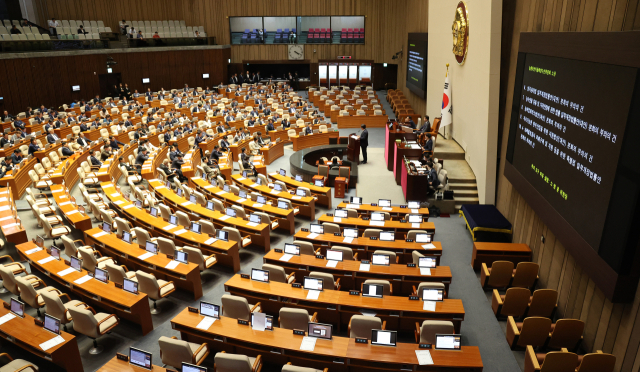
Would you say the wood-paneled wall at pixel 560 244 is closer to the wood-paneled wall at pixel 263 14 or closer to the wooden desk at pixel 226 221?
the wooden desk at pixel 226 221

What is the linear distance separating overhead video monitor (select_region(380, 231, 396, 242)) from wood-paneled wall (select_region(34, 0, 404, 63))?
23.3 meters

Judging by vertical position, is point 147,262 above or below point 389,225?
above

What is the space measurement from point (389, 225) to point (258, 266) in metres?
3.07

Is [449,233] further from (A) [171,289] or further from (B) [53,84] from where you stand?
(B) [53,84]

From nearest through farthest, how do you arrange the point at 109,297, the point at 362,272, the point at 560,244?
the point at 109,297 < the point at 560,244 < the point at 362,272

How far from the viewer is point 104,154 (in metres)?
15.3

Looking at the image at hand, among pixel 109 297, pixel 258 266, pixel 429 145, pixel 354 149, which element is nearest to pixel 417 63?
pixel 354 149

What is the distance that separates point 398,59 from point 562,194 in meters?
24.2

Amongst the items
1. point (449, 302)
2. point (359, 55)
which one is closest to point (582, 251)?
point (449, 302)

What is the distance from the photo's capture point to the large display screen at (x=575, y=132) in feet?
17.6

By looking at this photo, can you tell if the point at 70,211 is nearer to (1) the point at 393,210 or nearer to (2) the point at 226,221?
(2) the point at 226,221

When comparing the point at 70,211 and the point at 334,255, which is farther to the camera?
the point at 70,211

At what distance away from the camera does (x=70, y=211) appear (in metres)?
10.2

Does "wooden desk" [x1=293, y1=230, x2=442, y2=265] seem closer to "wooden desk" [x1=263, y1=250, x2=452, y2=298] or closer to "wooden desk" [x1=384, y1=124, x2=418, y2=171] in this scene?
"wooden desk" [x1=263, y1=250, x2=452, y2=298]
